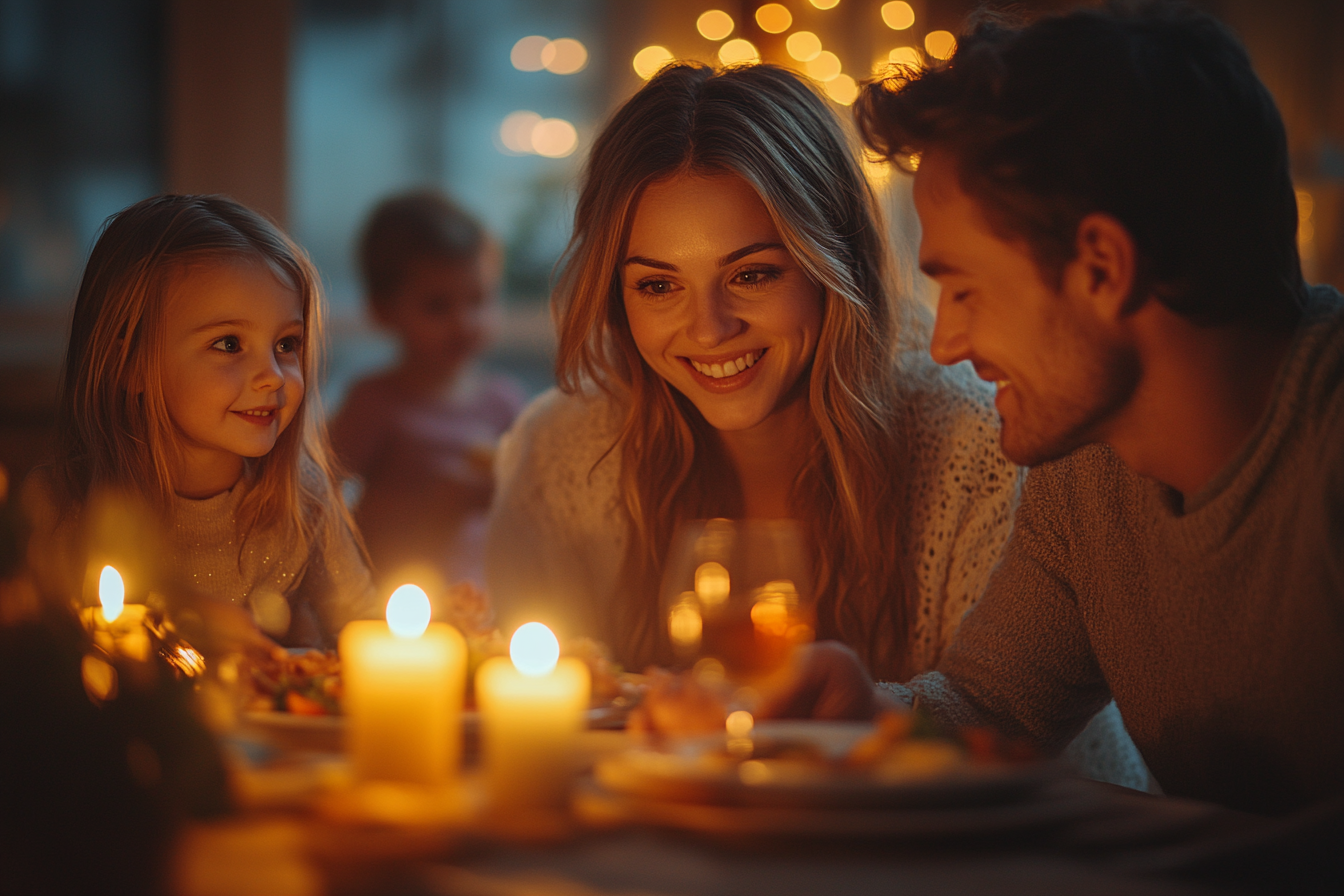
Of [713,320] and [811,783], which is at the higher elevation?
[713,320]

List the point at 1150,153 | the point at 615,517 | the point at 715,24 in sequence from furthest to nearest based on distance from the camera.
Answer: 1. the point at 715,24
2. the point at 615,517
3. the point at 1150,153

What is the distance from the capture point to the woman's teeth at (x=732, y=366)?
1.91m

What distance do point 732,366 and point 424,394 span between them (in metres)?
1.87

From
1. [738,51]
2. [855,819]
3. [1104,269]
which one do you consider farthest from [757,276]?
[738,51]

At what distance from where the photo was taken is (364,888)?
70 centimetres

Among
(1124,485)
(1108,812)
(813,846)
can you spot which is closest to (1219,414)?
(1124,485)

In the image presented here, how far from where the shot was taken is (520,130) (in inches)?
195

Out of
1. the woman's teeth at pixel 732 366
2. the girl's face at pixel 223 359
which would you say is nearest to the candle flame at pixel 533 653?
the girl's face at pixel 223 359

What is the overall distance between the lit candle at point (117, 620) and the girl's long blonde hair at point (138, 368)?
0.55m

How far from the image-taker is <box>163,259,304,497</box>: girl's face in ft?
5.05

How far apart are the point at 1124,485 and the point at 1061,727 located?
33cm

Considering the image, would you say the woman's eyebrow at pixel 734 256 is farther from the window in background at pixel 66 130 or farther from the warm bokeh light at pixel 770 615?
the window in background at pixel 66 130

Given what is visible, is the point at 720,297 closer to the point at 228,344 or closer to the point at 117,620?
the point at 228,344

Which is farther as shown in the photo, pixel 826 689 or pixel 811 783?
pixel 826 689
